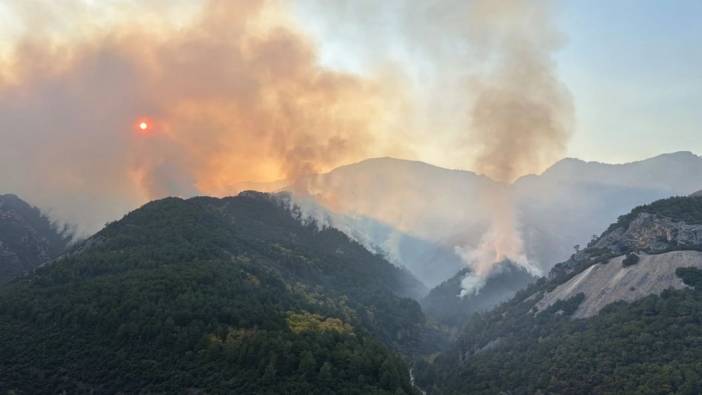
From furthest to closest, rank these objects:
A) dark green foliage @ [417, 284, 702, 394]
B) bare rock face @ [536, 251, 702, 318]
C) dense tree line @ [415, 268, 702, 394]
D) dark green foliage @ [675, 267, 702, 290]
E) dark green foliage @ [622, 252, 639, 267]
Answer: dark green foliage @ [622, 252, 639, 267], bare rock face @ [536, 251, 702, 318], dark green foliage @ [675, 267, 702, 290], dense tree line @ [415, 268, 702, 394], dark green foliage @ [417, 284, 702, 394]

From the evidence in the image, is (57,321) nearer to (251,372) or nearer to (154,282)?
(154,282)

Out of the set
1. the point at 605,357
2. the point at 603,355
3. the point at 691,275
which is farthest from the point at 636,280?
the point at 605,357

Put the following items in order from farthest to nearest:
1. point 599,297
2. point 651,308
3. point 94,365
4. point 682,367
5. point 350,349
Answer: point 599,297, point 651,308, point 350,349, point 682,367, point 94,365

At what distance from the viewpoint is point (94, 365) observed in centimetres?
11044

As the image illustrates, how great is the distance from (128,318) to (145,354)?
13985 mm

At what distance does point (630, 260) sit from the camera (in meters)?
189

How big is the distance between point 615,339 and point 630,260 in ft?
178

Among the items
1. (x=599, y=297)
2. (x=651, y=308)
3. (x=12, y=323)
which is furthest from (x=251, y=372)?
(x=599, y=297)

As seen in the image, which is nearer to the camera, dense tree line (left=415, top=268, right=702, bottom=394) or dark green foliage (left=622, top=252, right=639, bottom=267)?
dense tree line (left=415, top=268, right=702, bottom=394)

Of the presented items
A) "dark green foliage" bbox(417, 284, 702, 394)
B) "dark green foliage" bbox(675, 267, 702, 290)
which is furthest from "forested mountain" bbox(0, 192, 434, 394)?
"dark green foliage" bbox(675, 267, 702, 290)

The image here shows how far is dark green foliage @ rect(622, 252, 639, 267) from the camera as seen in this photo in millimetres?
187375

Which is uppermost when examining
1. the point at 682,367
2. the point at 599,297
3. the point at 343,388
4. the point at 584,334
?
the point at 599,297

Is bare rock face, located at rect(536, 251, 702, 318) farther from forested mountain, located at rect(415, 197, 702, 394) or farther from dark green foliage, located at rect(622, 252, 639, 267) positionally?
dark green foliage, located at rect(622, 252, 639, 267)

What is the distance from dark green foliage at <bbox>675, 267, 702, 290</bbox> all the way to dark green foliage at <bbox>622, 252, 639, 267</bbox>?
58.1ft
